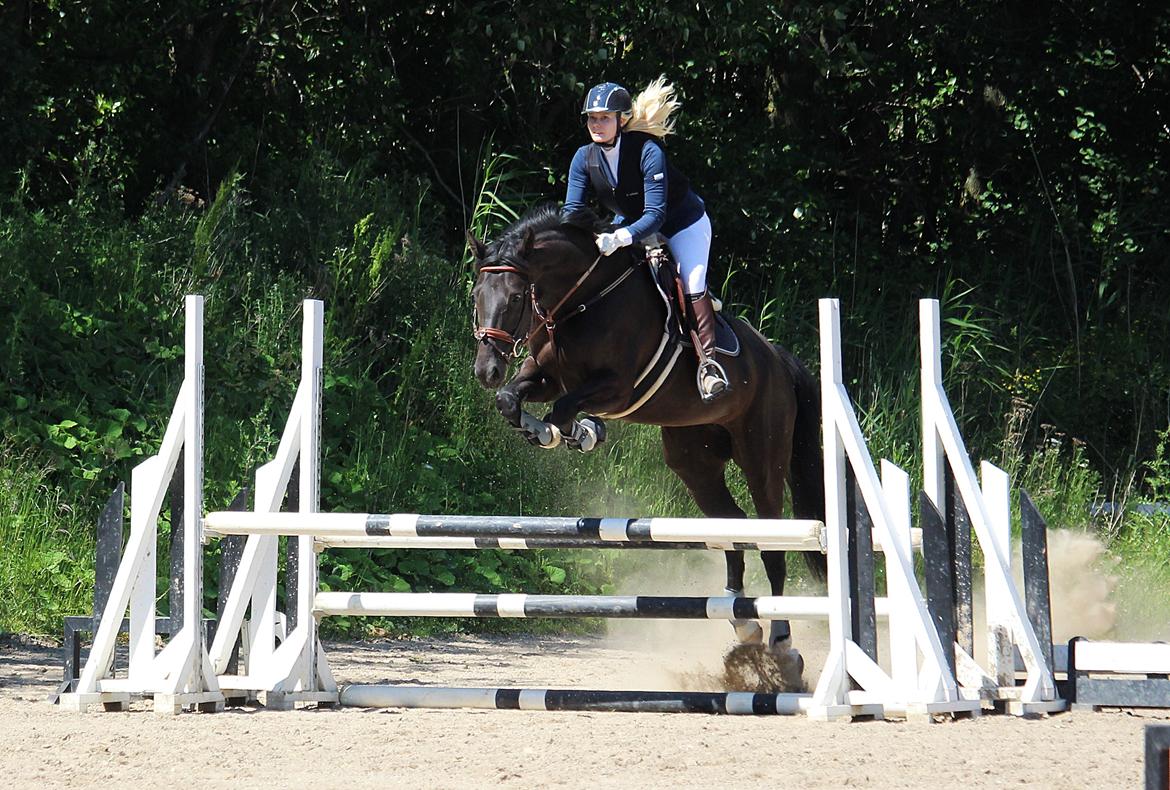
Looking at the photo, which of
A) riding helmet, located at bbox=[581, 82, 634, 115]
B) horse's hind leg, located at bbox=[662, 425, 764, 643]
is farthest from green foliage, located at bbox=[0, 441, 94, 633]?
riding helmet, located at bbox=[581, 82, 634, 115]

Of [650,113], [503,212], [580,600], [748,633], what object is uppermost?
[503,212]

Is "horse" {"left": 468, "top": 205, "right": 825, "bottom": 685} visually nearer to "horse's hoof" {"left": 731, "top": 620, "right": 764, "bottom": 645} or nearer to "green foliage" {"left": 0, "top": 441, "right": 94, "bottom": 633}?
"horse's hoof" {"left": 731, "top": 620, "right": 764, "bottom": 645}

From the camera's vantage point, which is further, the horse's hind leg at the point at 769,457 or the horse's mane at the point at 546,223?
the horse's hind leg at the point at 769,457

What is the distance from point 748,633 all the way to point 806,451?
1069 mm

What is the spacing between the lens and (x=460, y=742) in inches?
163

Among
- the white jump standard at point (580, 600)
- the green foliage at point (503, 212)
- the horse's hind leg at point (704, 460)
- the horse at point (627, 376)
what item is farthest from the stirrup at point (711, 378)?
the green foliage at point (503, 212)

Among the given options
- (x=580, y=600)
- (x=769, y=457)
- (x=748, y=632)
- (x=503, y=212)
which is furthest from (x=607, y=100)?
(x=503, y=212)

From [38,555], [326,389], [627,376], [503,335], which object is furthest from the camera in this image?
[326,389]

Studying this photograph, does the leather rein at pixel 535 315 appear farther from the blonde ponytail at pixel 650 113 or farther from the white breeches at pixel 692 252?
the blonde ponytail at pixel 650 113

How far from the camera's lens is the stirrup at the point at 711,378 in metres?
5.56

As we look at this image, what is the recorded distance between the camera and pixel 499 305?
16.0 feet

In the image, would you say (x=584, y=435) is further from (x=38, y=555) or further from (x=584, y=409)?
(x=38, y=555)

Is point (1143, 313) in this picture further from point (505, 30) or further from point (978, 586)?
point (505, 30)

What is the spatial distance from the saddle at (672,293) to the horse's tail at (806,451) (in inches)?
28.6
